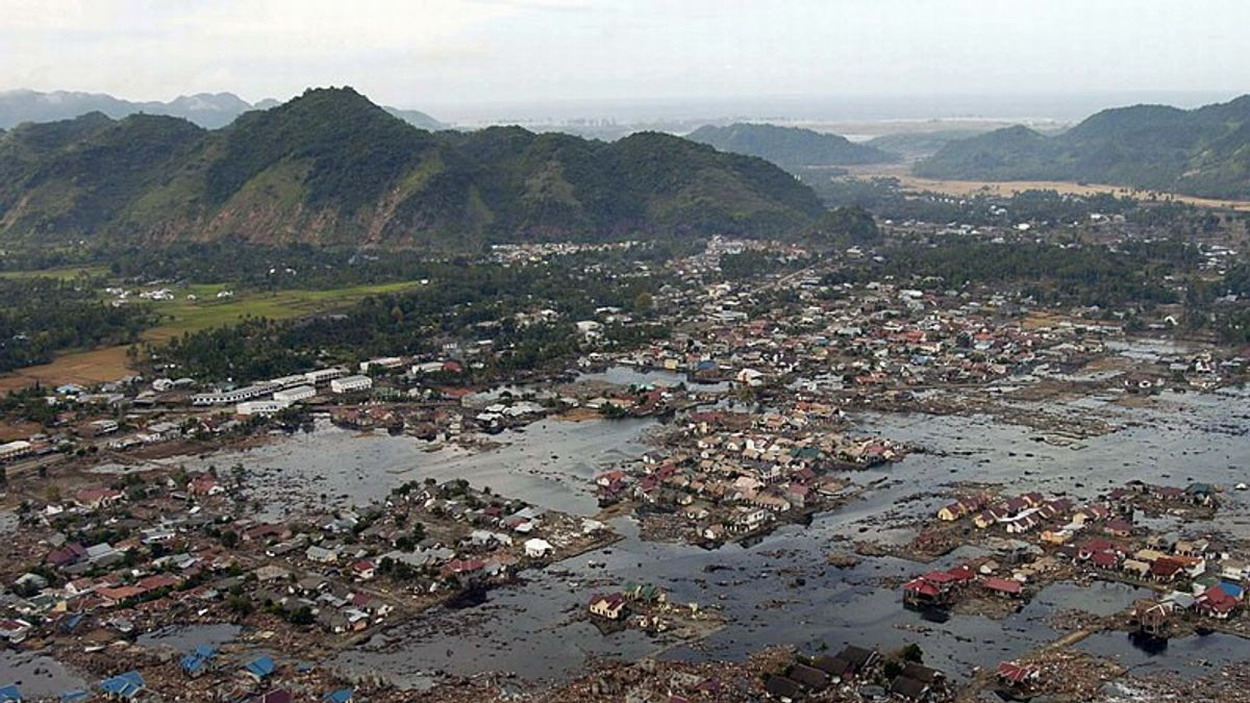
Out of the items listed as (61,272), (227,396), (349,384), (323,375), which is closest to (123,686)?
(227,396)

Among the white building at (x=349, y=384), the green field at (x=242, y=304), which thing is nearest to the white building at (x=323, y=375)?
the white building at (x=349, y=384)

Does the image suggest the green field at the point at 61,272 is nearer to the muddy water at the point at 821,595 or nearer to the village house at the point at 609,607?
the muddy water at the point at 821,595

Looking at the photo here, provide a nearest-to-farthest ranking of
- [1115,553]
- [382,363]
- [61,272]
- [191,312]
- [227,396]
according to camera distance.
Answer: [1115,553], [227,396], [382,363], [191,312], [61,272]

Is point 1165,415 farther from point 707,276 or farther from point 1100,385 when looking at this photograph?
point 707,276

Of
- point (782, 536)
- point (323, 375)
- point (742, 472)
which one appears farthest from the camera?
point (323, 375)

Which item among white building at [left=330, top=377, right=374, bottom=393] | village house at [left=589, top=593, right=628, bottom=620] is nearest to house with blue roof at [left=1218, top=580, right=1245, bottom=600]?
village house at [left=589, top=593, right=628, bottom=620]

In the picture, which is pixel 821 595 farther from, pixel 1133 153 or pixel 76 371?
pixel 1133 153
